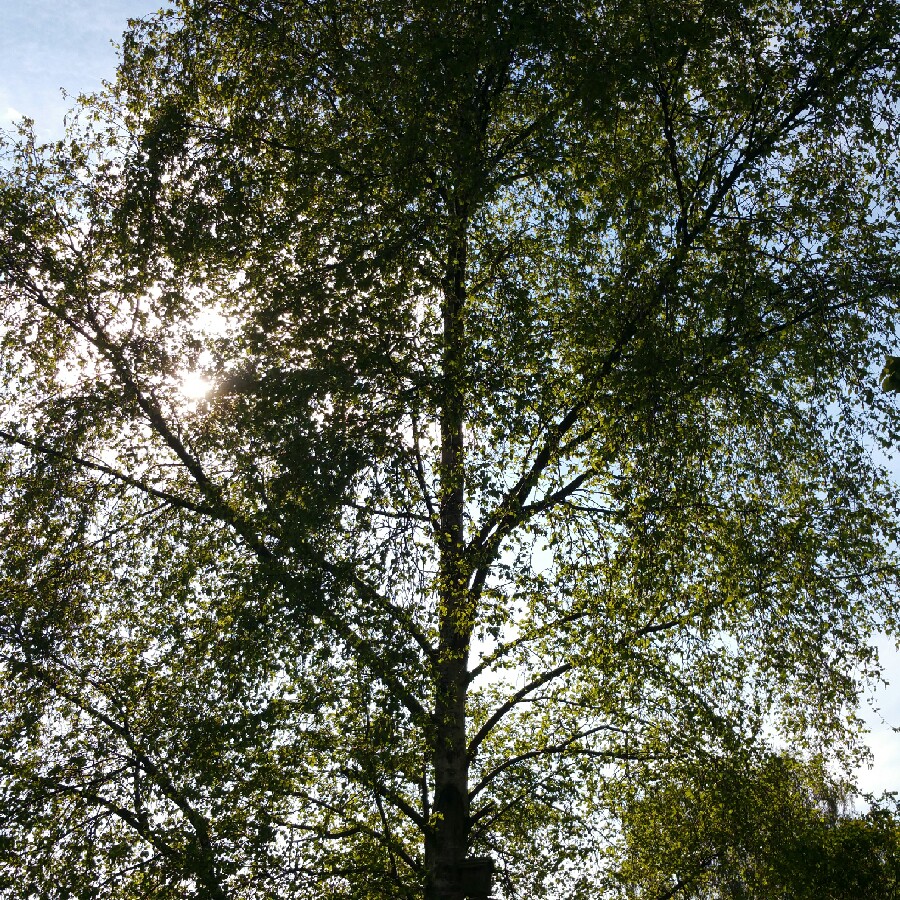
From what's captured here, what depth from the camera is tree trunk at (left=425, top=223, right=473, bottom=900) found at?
433 inches

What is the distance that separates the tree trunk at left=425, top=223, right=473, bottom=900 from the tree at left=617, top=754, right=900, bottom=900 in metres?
3.10

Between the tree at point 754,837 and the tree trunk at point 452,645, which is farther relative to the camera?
the tree at point 754,837

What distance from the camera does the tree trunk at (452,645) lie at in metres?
11.0

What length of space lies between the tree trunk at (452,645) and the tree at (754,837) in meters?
3.10

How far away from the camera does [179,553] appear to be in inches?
486

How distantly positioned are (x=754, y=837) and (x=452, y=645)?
5847 mm

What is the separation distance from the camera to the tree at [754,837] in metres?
11.8

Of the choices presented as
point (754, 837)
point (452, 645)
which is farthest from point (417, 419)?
point (754, 837)

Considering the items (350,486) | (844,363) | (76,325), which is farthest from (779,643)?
(76,325)

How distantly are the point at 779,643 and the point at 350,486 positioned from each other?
6282 mm

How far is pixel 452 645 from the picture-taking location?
12.3m

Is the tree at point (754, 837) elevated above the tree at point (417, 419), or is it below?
below

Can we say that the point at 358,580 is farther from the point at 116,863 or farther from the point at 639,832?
the point at 639,832

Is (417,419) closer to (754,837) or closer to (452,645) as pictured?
(452,645)
